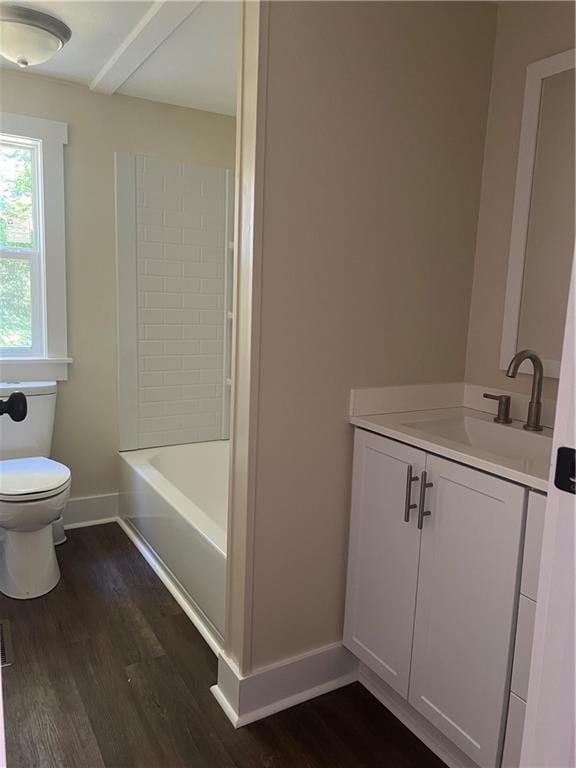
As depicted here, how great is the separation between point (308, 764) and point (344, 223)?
5.14 feet

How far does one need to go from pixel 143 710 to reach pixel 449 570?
1.05 m

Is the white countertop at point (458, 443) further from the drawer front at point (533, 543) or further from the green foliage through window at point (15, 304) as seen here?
the green foliage through window at point (15, 304)

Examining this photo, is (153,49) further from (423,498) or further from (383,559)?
(383,559)

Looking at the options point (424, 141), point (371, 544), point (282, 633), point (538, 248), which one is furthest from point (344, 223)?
point (282, 633)

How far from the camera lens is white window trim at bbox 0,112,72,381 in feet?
8.93

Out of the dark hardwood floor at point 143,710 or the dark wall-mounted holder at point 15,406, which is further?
the dark hardwood floor at point 143,710

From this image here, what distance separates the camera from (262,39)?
1.52 meters

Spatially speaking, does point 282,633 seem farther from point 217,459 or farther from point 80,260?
point 80,260

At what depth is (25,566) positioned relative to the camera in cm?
242

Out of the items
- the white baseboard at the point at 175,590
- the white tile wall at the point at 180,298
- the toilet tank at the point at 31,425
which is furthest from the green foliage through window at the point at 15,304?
the white baseboard at the point at 175,590

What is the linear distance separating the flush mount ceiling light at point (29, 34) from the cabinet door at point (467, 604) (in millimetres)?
2084

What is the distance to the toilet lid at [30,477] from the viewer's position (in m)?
2.32

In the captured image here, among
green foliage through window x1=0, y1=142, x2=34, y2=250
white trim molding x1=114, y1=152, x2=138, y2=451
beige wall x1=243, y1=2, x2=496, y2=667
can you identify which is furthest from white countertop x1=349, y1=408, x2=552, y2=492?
green foliage through window x1=0, y1=142, x2=34, y2=250

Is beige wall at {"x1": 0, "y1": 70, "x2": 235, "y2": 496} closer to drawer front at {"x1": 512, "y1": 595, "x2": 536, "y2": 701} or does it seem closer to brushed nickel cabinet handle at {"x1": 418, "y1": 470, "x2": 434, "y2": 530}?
brushed nickel cabinet handle at {"x1": 418, "y1": 470, "x2": 434, "y2": 530}
